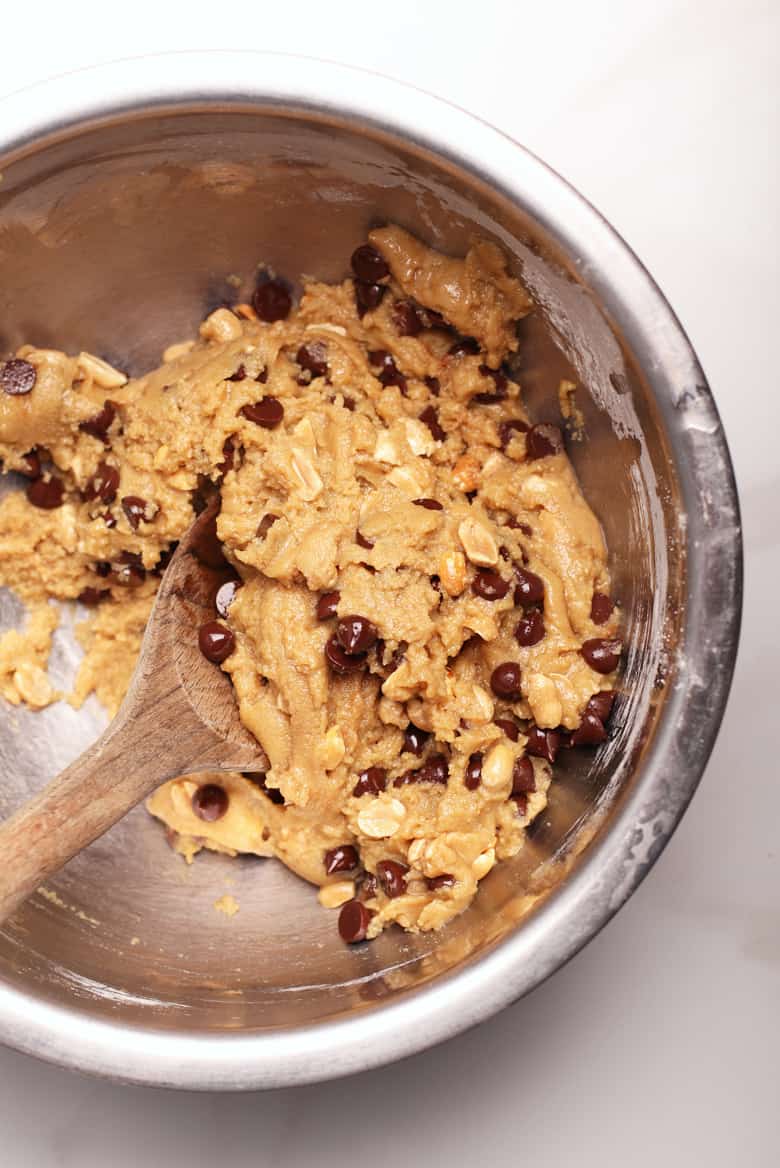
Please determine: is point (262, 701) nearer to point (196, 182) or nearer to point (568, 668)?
point (568, 668)

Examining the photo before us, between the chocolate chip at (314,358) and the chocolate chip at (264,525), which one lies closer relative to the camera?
the chocolate chip at (264,525)

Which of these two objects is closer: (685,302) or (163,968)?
(163,968)

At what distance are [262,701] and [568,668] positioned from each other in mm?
673

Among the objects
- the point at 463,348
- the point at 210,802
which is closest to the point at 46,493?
the point at 210,802

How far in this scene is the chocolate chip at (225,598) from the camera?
238 cm

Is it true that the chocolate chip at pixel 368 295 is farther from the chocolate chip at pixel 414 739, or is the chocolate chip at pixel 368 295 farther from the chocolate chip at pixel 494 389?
the chocolate chip at pixel 414 739

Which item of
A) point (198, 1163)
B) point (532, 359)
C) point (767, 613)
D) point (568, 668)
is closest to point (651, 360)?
point (532, 359)

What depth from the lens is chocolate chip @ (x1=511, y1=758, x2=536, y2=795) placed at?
7.41 feet

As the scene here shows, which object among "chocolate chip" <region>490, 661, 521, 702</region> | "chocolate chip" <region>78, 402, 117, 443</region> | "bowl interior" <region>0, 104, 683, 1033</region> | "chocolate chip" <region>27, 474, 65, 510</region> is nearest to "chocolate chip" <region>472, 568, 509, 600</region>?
"chocolate chip" <region>490, 661, 521, 702</region>

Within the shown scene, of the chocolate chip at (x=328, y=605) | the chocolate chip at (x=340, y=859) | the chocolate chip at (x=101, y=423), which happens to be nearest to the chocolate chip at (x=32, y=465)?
the chocolate chip at (x=101, y=423)

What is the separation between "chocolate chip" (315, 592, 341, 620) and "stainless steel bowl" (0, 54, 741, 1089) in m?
0.62

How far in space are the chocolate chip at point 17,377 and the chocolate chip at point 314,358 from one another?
610 mm

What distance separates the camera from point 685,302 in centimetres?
263

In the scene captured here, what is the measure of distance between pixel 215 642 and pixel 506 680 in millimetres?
637
